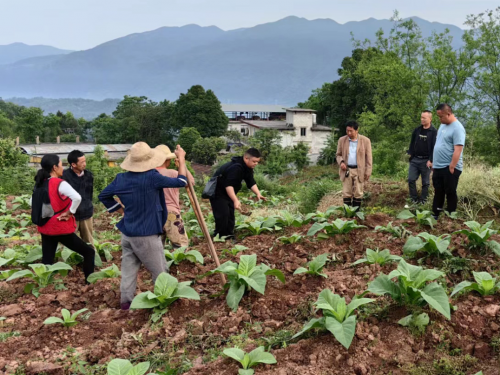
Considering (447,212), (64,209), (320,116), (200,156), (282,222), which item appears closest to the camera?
(64,209)

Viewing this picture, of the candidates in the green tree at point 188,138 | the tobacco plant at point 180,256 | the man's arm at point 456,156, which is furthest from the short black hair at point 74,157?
the green tree at point 188,138

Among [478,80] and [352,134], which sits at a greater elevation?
[478,80]

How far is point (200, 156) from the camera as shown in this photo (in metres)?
48.3

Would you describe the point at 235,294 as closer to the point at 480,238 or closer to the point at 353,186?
the point at 480,238

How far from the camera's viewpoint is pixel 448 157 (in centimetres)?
654

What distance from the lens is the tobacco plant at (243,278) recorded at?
4.09 m

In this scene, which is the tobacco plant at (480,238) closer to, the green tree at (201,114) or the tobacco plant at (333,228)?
the tobacco plant at (333,228)

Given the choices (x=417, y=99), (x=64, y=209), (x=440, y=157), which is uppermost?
(x=417, y=99)

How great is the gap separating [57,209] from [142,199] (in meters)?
1.36

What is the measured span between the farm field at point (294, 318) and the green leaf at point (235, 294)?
0.02 meters

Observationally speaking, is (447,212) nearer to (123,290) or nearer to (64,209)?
(123,290)

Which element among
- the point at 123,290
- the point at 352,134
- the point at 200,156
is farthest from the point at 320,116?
the point at 123,290

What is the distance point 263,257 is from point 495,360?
302 centimetres

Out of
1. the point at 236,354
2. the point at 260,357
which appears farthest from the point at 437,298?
the point at 236,354
